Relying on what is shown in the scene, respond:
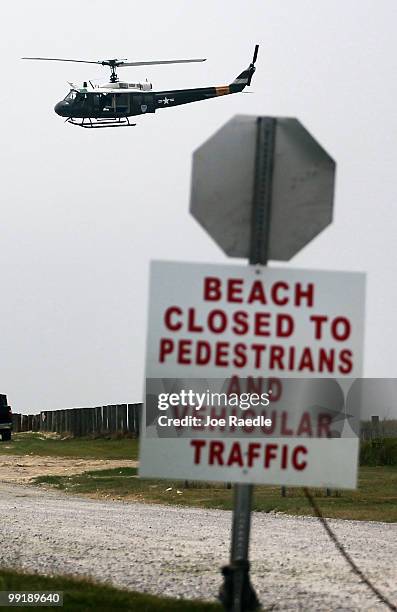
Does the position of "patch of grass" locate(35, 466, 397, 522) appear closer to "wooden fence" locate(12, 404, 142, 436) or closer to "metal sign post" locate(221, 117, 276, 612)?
"metal sign post" locate(221, 117, 276, 612)

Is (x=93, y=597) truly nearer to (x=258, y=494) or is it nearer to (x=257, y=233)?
(x=257, y=233)

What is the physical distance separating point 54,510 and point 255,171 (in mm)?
14656

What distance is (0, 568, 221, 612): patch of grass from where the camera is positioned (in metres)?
9.46

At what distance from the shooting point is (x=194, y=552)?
14031 mm

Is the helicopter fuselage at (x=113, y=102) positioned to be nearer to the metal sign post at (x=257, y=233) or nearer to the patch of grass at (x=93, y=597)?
the patch of grass at (x=93, y=597)

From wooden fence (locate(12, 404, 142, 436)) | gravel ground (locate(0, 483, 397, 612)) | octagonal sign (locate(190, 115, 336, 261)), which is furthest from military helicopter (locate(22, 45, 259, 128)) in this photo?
octagonal sign (locate(190, 115, 336, 261))

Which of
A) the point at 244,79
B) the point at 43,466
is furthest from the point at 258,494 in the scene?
the point at 244,79

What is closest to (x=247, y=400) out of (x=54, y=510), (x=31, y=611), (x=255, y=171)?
(x=255, y=171)

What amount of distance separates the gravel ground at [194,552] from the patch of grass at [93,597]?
0.56 metres

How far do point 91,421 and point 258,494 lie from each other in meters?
36.1

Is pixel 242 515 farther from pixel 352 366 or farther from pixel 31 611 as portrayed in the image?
pixel 31 611

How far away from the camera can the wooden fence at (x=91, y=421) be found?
189 feet

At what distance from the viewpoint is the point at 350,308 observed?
675cm

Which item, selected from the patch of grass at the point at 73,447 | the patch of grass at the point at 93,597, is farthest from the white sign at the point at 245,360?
the patch of grass at the point at 73,447
